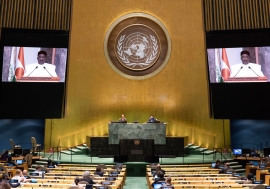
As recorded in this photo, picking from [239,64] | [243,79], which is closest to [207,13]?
[239,64]

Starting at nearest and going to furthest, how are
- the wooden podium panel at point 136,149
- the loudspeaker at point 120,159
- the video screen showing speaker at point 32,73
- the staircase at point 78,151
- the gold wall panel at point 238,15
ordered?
the loudspeaker at point 120,159 < the wooden podium panel at point 136,149 < the video screen showing speaker at point 32,73 < the gold wall panel at point 238,15 < the staircase at point 78,151

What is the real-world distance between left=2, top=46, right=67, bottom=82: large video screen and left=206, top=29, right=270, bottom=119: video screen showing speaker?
6741 mm

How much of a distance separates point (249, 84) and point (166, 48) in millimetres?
4970

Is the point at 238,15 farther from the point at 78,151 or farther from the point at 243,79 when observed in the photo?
the point at 78,151

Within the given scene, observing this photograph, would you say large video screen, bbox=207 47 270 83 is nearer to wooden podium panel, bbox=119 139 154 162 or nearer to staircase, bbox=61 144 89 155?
wooden podium panel, bbox=119 139 154 162

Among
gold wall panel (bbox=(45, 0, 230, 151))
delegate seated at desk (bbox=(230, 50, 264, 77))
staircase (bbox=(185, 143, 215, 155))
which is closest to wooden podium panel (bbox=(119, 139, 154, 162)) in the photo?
staircase (bbox=(185, 143, 215, 155))

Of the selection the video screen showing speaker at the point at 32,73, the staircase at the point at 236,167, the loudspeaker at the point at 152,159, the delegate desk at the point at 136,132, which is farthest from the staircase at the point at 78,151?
the staircase at the point at 236,167

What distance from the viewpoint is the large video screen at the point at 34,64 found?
14395mm

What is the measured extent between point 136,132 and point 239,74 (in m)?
5.25

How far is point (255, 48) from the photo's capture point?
14.3 m

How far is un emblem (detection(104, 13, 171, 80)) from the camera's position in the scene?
684 inches

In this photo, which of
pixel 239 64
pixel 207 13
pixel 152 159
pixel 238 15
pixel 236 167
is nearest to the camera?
pixel 236 167

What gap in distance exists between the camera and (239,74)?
571 inches

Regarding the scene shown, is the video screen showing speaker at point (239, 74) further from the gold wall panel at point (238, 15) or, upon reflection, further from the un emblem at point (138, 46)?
the un emblem at point (138, 46)
